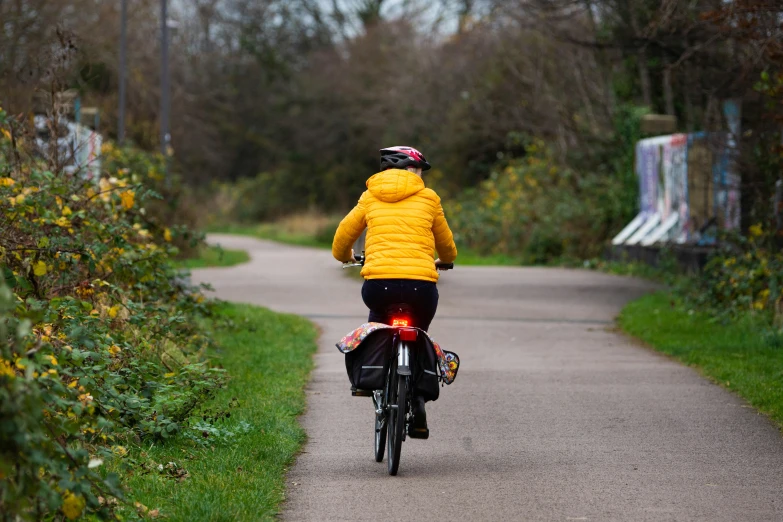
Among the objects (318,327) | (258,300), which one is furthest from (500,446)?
(258,300)

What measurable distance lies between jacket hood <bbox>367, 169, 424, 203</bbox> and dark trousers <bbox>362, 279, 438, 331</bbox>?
47 centimetres

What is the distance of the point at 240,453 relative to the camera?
748 cm

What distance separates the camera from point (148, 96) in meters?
40.8

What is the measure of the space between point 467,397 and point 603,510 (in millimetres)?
3943

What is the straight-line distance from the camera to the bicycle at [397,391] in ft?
23.2

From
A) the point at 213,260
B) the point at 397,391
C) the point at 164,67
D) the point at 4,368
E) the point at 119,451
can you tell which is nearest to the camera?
the point at 4,368

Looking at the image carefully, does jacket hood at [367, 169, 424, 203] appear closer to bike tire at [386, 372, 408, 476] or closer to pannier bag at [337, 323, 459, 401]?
pannier bag at [337, 323, 459, 401]

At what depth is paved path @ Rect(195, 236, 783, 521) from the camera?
6.43 m

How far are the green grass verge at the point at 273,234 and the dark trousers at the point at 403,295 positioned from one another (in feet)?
108

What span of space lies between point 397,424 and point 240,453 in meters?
1.01

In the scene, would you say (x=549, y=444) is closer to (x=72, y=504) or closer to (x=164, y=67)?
(x=72, y=504)

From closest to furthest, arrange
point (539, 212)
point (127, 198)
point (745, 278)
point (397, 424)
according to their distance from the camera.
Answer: point (397, 424) → point (127, 198) → point (745, 278) → point (539, 212)

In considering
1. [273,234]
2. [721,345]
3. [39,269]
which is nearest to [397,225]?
[39,269]

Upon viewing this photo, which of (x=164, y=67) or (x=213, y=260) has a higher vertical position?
(x=164, y=67)
